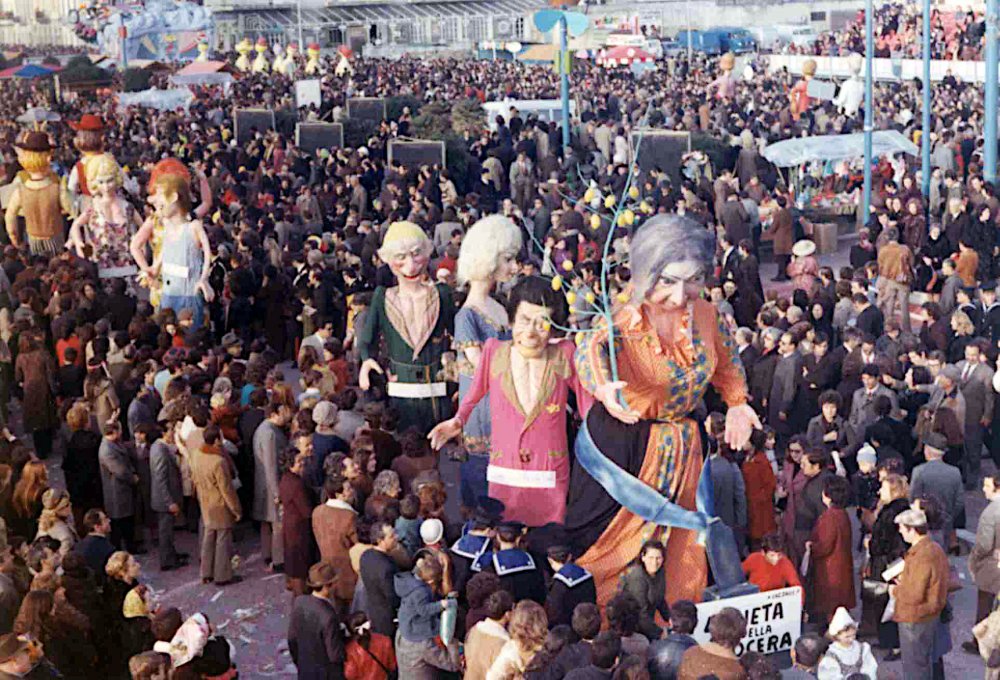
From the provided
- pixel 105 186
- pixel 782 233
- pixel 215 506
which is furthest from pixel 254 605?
pixel 782 233

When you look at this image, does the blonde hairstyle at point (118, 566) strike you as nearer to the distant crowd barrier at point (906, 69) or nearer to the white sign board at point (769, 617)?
the white sign board at point (769, 617)

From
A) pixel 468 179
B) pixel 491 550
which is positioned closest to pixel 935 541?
pixel 491 550

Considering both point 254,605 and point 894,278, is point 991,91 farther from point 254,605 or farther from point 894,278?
point 254,605

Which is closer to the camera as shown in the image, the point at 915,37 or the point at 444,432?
the point at 444,432

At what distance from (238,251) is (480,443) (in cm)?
638

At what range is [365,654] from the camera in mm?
7199

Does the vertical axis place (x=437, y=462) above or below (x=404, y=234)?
below

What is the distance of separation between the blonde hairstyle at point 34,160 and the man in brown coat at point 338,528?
27.4ft

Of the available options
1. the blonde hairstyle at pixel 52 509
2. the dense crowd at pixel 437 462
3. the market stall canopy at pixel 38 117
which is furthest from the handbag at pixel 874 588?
the market stall canopy at pixel 38 117

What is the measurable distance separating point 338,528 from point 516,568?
1.27 meters

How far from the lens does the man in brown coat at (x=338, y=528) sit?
8.10m

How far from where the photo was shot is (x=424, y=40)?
257 feet

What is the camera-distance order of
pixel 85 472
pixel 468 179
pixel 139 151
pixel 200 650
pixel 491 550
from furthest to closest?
pixel 139 151, pixel 468 179, pixel 85 472, pixel 491 550, pixel 200 650

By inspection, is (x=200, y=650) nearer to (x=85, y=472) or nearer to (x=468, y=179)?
(x=85, y=472)
